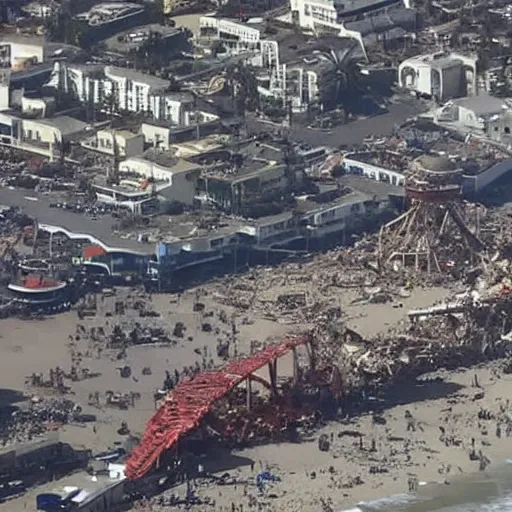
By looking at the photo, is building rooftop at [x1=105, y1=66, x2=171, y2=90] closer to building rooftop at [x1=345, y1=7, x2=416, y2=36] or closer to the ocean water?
building rooftop at [x1=345, y1=7, x2=416, y2=36]

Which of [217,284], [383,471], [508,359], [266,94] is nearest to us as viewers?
[383,471]

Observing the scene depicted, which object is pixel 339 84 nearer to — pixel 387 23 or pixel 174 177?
pixel 387 23

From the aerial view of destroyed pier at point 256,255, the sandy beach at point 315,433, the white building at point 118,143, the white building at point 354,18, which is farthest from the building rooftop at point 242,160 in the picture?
the white building at point 354,18

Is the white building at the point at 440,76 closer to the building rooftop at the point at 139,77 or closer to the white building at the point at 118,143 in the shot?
the building rooftop at the point at 139,77

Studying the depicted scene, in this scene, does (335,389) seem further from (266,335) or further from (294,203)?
(294,203)

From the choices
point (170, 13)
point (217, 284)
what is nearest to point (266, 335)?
point (217, 284)

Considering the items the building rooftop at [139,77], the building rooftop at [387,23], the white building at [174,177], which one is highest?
the white building at [174,177]
